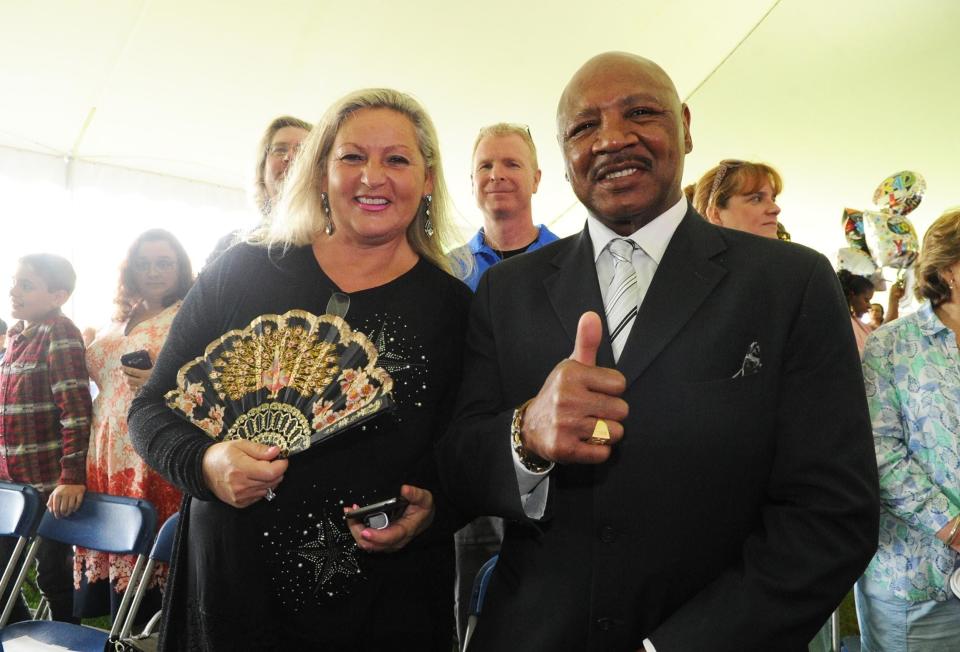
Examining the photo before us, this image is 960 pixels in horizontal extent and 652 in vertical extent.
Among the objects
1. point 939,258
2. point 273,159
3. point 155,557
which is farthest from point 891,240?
point 155,557

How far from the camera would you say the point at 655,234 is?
1.40 m

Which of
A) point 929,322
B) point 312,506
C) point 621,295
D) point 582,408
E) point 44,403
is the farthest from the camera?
point 44,403

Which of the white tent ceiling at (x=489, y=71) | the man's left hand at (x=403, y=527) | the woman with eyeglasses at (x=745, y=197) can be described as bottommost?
the man's left hand at (x=403, y=527)

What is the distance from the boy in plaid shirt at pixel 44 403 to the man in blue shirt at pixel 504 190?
7.04 feet

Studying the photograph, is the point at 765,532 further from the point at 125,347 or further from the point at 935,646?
the point at 125,347

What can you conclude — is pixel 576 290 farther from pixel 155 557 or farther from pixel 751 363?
pixel 155 557

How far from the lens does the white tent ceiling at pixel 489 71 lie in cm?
732

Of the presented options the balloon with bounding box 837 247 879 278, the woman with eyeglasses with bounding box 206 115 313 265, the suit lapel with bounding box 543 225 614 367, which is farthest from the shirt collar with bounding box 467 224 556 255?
the suit lapel with bounding box 543 225 614 367

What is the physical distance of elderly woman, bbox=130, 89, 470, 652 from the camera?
4.82 ft

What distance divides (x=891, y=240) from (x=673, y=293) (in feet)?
9.10

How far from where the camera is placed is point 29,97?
7699 millimetres

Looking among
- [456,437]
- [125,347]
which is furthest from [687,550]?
[125,347]

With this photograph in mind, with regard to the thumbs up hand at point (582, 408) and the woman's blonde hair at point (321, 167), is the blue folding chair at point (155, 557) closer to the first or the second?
the woman's blonde hair at point (321, 167)

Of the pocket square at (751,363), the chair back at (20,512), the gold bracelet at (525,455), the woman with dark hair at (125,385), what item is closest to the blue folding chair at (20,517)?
the chair back at (20,512)
